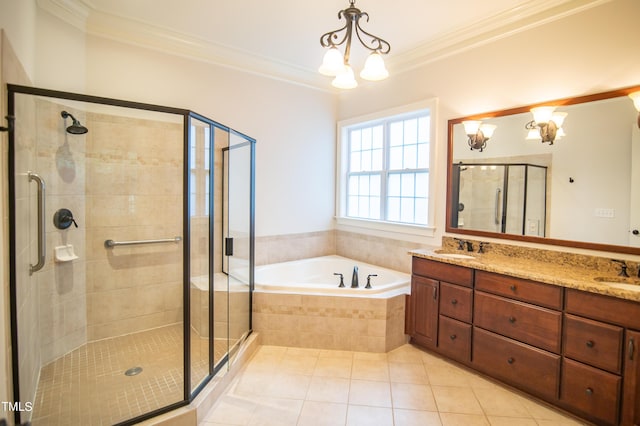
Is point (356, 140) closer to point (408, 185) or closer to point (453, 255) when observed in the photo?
point (408, 185)

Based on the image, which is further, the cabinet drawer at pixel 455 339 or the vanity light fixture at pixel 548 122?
the cabinet drawer at pixel 455 339

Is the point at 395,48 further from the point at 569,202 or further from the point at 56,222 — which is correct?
the point at 56,222

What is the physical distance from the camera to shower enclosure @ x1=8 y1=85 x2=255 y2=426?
1.94 meters

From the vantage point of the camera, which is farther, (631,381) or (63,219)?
(63,219)

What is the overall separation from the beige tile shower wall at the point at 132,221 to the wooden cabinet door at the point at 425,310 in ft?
6.78

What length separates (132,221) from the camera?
307 cm

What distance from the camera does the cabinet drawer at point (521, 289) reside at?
6.92ft

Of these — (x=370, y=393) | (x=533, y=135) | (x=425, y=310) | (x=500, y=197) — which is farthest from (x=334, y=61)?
(x=370, y=393)

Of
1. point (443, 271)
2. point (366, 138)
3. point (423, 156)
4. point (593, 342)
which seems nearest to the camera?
point (593, 342)

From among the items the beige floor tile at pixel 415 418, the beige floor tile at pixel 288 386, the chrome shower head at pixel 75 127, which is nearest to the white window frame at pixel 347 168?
the beige floor tile at pixel 415 418

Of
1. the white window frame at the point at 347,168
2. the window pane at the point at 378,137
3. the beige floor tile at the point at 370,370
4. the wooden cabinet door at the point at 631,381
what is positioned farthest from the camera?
the window pane at the point at 378,137

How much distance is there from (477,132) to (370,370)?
7.42ft

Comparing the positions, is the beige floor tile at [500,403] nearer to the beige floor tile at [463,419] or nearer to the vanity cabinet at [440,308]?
the beige floor tile at [463,419]

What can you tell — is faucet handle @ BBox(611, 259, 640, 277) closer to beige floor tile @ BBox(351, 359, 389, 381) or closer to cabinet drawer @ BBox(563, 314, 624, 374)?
cabinet drawer @ BBox(563, 314, 624, 374)
